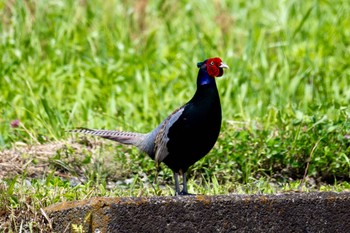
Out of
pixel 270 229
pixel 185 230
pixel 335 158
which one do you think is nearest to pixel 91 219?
pixel 185 230

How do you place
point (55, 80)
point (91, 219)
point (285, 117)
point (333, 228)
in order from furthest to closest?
point (55, 80) → point (285, 117) → point (333, 228) → point (91, 219)

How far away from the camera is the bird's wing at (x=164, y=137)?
16.2 ft

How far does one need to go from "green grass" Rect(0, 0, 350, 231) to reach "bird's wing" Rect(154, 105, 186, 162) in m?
0.25

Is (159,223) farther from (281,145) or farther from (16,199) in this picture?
(281,145)

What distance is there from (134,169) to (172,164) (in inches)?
26.6

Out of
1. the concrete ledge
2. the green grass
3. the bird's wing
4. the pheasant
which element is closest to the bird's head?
the pheasant

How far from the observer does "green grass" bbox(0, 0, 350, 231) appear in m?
5.51

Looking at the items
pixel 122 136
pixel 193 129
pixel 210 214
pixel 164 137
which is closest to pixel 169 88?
pixel 122 136

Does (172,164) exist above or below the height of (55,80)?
below

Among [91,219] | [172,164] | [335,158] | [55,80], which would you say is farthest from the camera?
[55,80]

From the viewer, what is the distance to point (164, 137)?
499cm

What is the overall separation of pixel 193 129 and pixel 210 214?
3.46ft

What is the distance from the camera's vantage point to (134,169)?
563cm

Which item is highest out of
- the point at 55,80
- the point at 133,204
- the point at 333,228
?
the point at 55,80
